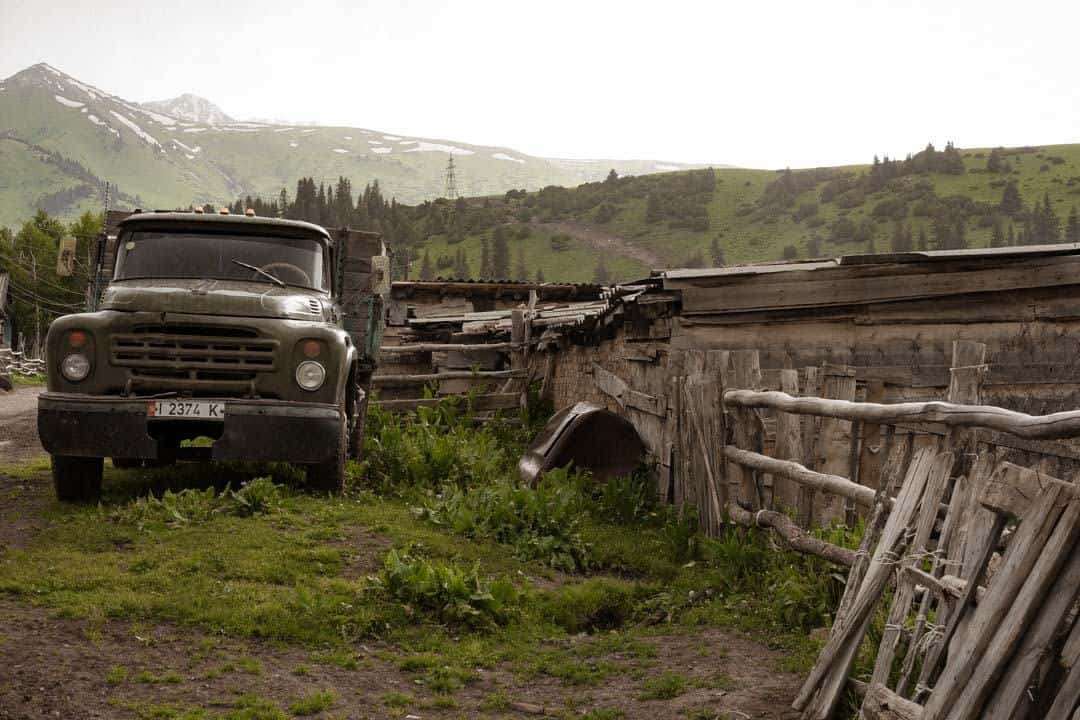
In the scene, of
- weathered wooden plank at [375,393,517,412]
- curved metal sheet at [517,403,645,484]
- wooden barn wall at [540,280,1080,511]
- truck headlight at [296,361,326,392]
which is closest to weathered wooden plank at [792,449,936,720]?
wooden barn wall at [540,280,1080,511]

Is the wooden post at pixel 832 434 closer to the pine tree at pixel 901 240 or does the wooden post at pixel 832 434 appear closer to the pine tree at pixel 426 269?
the pine tree at pixel 901 240

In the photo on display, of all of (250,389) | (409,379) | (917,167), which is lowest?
(409,379)

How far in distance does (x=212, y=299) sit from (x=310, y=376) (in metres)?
1.02

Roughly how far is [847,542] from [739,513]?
1.20 metres

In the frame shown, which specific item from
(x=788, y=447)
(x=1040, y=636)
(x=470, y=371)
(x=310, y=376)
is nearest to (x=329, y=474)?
(x=310, y=376)

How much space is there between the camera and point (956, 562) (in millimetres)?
3537

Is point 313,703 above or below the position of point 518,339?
below

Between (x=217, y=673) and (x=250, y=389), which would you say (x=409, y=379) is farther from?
(x=217, y=673)

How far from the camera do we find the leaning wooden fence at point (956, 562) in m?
2.86

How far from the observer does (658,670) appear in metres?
4.87

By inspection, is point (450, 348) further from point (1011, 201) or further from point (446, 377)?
point (1011, 201)

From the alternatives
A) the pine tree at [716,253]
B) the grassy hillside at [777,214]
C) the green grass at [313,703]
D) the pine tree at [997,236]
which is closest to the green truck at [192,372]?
the green grass at [313,703]

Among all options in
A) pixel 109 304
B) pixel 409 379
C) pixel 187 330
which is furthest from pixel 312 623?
pixel 409 379

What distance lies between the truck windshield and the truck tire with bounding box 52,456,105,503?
5.55 ft
